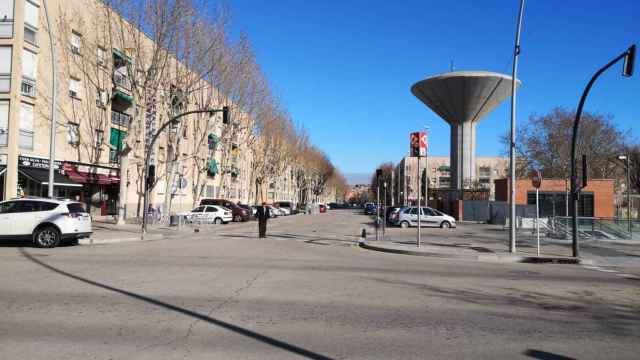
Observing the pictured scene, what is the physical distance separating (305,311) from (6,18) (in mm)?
28010

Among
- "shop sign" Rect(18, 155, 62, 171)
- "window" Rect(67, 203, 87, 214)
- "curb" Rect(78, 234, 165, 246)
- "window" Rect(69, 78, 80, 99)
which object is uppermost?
"window" Rect(69, 78, 80, 99)

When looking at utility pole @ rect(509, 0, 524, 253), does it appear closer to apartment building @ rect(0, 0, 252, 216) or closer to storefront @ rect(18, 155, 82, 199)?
apartment building @ rect(0, 0, 252, 216)

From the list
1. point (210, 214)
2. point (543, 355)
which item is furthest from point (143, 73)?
point (543, 355)

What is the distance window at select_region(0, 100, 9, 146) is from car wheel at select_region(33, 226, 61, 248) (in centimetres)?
1233

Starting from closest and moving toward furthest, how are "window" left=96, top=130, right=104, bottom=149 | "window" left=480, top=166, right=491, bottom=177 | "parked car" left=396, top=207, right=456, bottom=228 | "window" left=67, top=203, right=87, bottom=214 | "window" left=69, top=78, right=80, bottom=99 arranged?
1. "window" left=67, top=203, right=87, bottom=214
2. "window" left=69, top=78, right=80, bottom=99
3. "window" left=96, top=130, right=104, bottom=149
4. "parked car" left=396, top=207, right=456, bottom=228
5. "window" left=480, top=166, right=491, bottom=177

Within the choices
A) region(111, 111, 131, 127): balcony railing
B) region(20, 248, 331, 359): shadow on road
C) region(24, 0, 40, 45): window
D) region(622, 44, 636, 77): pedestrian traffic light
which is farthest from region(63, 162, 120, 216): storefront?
region(622, 44, 636, 77): pedestrian traffic light

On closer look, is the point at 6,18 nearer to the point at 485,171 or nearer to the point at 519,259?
the point at 519,259

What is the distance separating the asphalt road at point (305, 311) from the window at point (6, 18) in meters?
18.8

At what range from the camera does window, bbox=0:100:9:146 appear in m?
26.8

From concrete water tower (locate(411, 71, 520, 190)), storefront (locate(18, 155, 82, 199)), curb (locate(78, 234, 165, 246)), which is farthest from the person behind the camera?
concrete water tower (locate(411, 71, 520, 190))

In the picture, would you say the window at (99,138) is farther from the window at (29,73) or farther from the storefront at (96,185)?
the window at (29,73)

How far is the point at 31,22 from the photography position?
28016mm

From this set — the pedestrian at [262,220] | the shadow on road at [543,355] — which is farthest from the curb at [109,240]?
the shadow on road at [543,355]

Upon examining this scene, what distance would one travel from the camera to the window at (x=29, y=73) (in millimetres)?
27438
